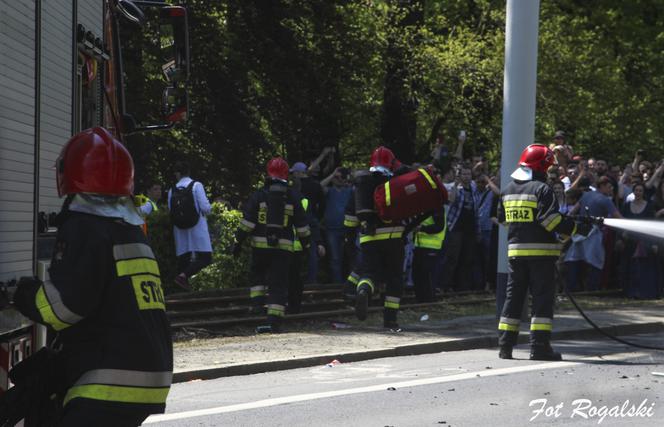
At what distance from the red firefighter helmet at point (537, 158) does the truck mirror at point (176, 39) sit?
15.6 feet

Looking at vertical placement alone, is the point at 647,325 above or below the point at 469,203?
below

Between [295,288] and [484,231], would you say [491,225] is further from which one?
[295,288]

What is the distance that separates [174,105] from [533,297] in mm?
Result: 5153

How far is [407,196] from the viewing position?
13.8 m

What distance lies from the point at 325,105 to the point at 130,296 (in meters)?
18.5

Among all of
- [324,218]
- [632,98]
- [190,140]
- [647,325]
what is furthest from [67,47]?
[632,98]

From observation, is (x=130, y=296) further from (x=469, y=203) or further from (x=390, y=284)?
(x=469, y=203)

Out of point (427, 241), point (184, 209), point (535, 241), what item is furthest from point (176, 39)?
point (427, 241)

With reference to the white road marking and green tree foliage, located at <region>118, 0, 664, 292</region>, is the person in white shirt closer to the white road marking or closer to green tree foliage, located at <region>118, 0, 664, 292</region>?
green tree foliage, located at <region>118, 0, 664, 292</region>

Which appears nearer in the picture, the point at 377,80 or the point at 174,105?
the point at 174,105

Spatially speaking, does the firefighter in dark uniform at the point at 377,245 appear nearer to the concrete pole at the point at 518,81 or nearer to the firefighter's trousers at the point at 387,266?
the firefighter's trousers at the point at 387,266

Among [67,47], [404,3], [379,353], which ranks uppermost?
[404,3]

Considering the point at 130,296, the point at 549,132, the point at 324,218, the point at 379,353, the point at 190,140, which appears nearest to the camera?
the point at 130,296

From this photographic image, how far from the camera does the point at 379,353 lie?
40.9 ft
